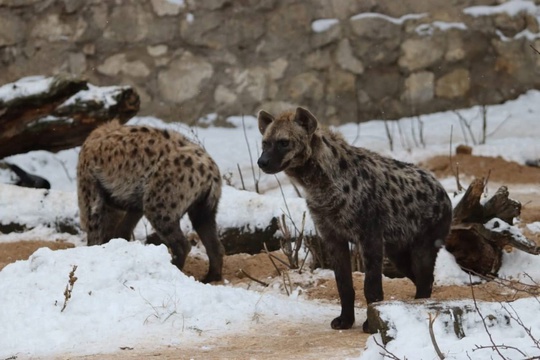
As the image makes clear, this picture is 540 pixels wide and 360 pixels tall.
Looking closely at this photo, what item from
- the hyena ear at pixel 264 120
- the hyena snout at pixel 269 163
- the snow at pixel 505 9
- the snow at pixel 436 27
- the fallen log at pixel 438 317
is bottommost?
the snow at pixel 436 27

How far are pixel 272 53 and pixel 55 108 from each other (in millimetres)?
3143

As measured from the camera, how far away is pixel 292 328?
14.8ft

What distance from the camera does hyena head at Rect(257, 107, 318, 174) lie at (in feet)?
15.2

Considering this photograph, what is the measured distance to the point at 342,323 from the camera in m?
4.61

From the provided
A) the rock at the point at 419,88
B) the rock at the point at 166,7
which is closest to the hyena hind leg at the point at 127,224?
→ the rock at the point at 166,7

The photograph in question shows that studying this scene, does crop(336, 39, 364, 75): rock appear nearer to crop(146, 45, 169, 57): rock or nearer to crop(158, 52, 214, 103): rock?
crop(158, 52, 214, 103): rock

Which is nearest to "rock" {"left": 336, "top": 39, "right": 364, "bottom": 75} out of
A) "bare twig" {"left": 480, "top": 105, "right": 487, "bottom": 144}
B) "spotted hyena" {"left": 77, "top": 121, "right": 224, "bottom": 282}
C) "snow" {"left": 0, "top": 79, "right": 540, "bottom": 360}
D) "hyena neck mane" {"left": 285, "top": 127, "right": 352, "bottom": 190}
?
"bare twig" {"left": 480, "top": 105, "right": 487, "bottom": 144}

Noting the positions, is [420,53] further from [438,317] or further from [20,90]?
[438,317]

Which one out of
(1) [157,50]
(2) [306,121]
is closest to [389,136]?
(1) [157,50]

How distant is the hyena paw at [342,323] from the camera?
4598mm

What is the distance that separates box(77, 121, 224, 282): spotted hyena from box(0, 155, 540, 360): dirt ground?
362 millimetres

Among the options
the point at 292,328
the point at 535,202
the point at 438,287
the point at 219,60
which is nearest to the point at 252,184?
the point at 219,60

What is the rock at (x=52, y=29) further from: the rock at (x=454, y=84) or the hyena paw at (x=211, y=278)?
the hyena paw at (x=211, y=278)

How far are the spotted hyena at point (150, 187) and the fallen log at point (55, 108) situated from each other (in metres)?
0.71
